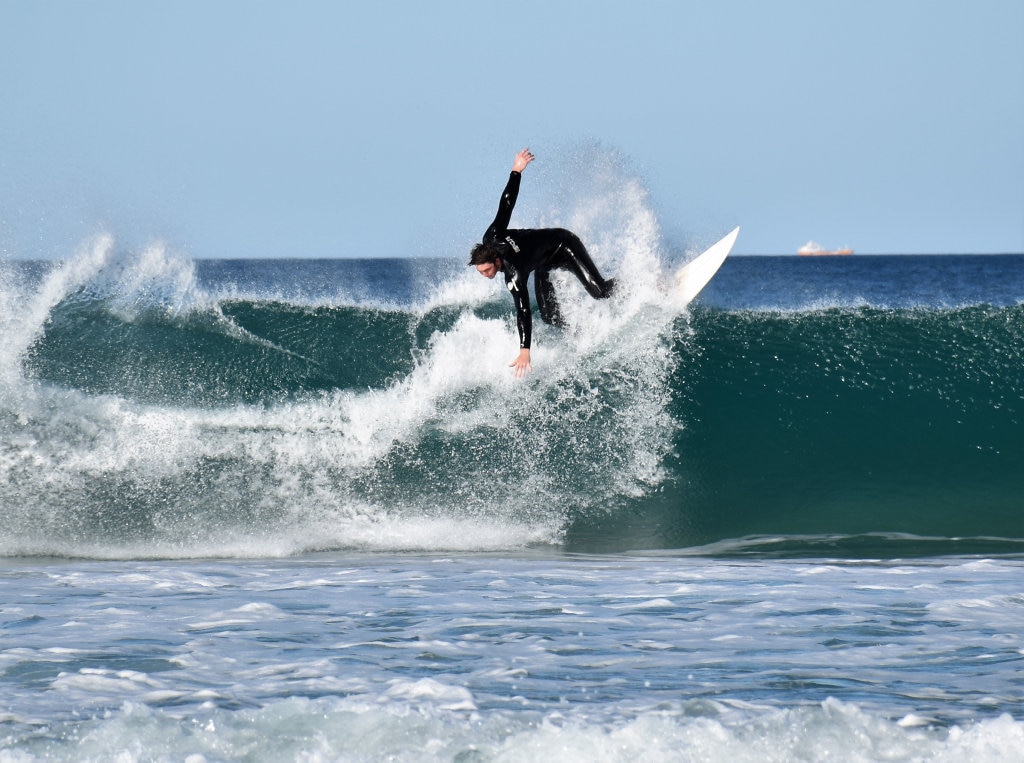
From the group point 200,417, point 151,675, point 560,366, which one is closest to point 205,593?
point 151,675

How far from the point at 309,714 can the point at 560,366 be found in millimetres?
5761

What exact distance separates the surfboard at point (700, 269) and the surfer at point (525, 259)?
Answer: 888 millimetres

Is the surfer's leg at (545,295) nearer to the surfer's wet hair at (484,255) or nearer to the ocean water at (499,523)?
the ocean water at (499,523)

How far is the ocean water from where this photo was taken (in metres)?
3.25

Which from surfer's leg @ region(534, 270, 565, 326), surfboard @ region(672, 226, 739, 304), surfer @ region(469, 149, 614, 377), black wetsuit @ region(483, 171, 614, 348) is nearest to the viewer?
surfer @ region(469, 149, 614, 377)

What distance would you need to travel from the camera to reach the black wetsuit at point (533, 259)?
6.98 metres

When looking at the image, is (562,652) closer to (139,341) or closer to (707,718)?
(707,718)

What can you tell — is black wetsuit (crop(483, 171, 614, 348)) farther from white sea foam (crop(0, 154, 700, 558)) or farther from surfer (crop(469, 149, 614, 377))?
white sea foam (crop(0, 154, 700, 558))

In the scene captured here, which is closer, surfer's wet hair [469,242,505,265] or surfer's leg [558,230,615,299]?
surfer's wet hair [469,242,505,265]

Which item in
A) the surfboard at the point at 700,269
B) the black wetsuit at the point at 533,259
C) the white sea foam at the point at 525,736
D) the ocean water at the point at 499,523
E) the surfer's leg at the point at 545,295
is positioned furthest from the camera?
the surfboard at the point at 700,269

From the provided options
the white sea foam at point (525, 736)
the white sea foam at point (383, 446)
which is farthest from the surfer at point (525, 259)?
the white sea foam at point (525, 736)

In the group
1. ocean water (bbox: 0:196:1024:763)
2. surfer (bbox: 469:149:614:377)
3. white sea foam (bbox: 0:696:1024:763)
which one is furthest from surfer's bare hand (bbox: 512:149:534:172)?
white sea foam (bbox: 0:696:1024:763)

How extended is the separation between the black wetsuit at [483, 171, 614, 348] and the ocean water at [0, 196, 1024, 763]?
965mm

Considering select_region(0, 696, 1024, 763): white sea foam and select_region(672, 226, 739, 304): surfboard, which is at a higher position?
select_region(672, 226, 739, 304): surfboard
